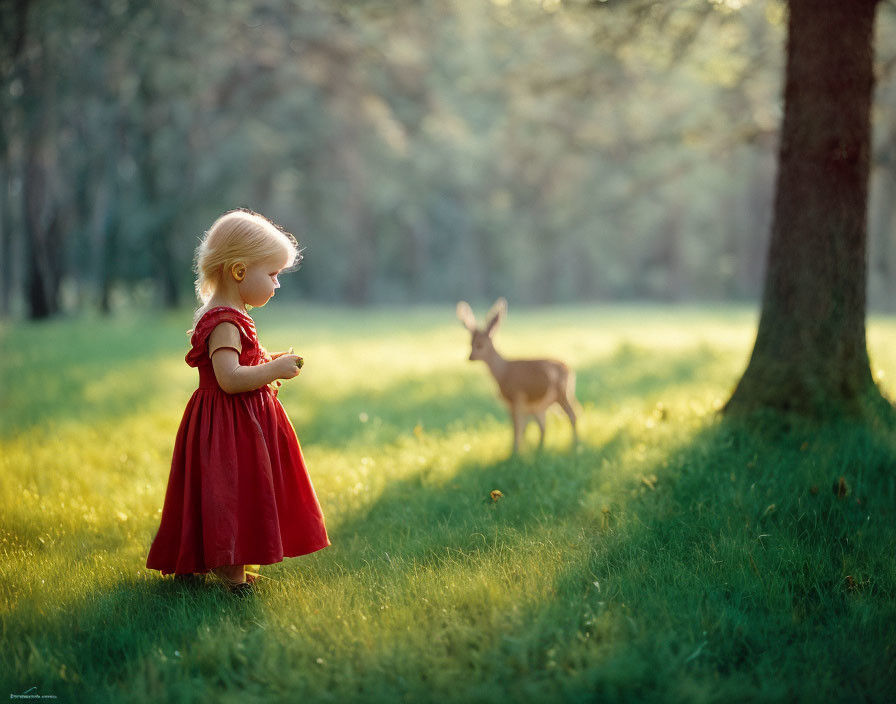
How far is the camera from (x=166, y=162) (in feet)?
92.3

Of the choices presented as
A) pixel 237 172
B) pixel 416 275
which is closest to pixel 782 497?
pixel 237 172

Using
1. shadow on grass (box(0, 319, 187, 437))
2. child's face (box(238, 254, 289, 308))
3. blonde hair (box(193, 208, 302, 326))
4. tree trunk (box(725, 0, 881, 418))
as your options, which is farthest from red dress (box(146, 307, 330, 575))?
shadow on grass (box(0, 319, 187, 437))

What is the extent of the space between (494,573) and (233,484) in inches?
50.0

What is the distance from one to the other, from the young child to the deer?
207cm

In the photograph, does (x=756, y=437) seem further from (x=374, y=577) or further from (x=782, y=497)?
(x=374, y=577)

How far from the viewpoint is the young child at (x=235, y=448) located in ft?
10.8

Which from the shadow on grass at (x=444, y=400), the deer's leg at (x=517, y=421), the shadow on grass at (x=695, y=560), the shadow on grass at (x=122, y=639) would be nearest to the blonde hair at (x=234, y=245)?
the shadow on grass at (x=122, y=639)

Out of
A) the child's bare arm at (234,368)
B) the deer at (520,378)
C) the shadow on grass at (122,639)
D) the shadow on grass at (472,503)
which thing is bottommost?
the shadow on grass at (122,639)

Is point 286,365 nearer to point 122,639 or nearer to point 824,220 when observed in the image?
point 122,639

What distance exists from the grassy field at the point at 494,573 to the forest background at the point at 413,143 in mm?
4261

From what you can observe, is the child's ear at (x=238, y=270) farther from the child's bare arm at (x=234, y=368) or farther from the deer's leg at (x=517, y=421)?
the deer's leg at (x=517, y=421)

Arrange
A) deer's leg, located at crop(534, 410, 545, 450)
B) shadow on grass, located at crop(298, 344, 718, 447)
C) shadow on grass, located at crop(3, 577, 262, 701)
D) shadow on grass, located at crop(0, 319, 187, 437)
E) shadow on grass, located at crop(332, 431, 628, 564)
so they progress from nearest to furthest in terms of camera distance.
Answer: shadow on grass, located at crop(3, 577, 262, 701), shadow on grass, located at crop(332, 431, 628, 564), deer's leg, located at crop(534, 410, 545, 450), shadow on grass, located at crop(298, 344, 718, 447), shadow on grass, located at crop(0, 319, 187, 437)

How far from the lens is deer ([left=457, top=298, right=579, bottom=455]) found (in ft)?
17.4

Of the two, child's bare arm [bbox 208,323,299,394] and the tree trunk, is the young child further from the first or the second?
the tree trunk
